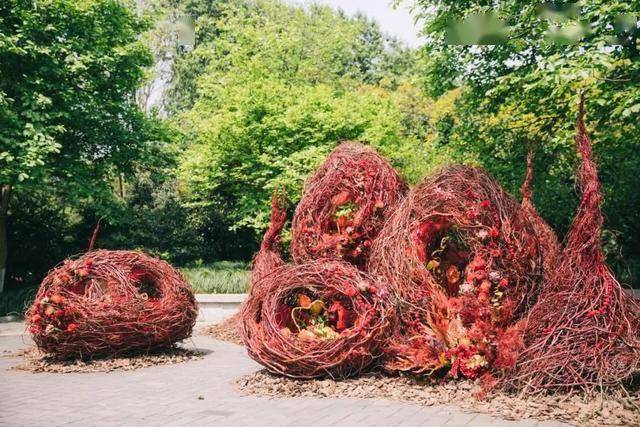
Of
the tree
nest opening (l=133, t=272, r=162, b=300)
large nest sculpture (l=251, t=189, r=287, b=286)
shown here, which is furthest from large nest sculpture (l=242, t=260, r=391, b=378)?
the tree

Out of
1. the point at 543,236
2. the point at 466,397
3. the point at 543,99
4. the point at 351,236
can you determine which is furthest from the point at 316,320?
the point at 543,99

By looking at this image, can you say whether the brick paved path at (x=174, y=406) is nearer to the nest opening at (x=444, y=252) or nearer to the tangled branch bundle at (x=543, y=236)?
the nest opening at (x=444, y=252)

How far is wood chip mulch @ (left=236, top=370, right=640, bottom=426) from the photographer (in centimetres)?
492

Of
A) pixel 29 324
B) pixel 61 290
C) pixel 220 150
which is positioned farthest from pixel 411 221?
pixel 220 150

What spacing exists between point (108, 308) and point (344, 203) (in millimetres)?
3539

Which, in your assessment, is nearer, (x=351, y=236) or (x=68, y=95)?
(x=351, y=236)

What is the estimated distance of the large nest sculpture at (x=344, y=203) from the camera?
7.77 m

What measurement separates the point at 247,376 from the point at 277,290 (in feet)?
3.60

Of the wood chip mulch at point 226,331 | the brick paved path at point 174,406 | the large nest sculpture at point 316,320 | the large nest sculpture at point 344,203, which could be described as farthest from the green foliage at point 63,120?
the large nest sculpture at point 316,320

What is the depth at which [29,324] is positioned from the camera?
8281mm

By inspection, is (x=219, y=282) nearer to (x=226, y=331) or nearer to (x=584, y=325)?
(x=226, y=331)

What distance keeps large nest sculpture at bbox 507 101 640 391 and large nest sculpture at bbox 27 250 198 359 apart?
5031 millimetres

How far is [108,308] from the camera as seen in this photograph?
311 inches

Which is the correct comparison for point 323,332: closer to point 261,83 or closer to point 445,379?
point 445,379
